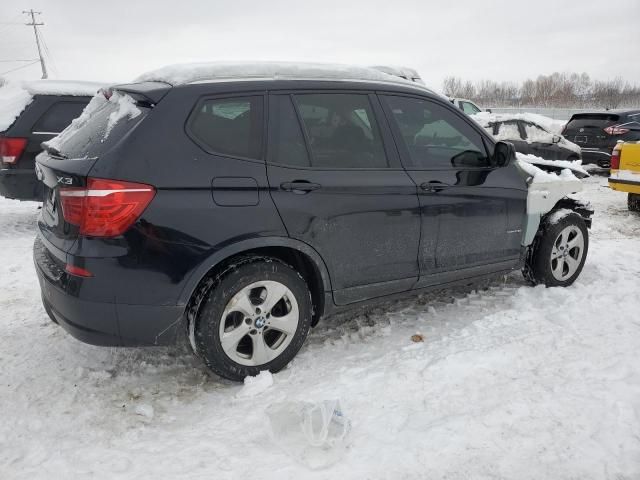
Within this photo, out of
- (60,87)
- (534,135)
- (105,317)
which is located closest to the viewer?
(105,317)

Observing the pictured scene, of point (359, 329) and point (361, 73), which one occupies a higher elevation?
point (361, 73)

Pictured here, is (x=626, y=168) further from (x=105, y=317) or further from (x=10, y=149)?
(x=10, y=149)

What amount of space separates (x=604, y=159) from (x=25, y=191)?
11.6 meters

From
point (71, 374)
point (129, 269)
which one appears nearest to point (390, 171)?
point (129, 269)

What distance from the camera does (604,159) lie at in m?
11.6

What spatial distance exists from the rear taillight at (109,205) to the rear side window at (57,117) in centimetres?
479

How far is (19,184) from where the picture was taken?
6328 mm

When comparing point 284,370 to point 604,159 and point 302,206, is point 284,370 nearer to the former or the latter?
point 302,206

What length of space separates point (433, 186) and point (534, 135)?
30.5 feet

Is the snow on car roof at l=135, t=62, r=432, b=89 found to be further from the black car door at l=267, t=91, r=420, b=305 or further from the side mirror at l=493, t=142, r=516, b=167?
the side mirror at l=493, t=142, r=516, b=167

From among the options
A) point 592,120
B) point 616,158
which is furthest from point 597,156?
point 616,158

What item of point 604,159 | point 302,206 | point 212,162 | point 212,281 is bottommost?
point 604,159

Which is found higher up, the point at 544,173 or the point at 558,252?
the point at 544,173

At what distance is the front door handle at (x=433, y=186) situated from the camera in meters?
3.47
